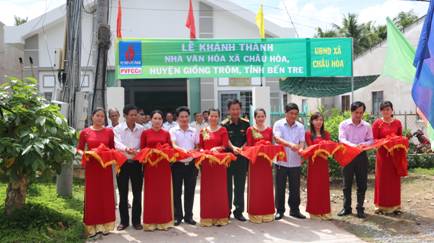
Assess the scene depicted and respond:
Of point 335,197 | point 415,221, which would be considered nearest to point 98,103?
point 335,197

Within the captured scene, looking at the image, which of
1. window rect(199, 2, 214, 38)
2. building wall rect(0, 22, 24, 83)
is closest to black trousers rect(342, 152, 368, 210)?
window rect(199, 2, 214, 38)

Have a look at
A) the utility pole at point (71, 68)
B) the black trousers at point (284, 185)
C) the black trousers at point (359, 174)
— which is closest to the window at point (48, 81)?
the utility pole at point (71, 68)

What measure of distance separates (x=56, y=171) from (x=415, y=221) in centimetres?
493

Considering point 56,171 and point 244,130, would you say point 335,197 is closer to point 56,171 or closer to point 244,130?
point 244,130

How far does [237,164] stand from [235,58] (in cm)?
509

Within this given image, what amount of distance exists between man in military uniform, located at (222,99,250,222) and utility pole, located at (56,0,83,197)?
2.99 metres

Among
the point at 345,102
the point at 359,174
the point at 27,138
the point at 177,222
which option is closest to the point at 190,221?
the point at 177,222

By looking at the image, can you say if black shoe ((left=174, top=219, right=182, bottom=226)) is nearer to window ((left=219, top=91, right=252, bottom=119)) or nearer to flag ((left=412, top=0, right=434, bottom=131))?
flag ((left=412, top=0, right=434, bottom=131))

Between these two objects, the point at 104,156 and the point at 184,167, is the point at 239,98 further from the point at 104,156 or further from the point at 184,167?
the point at 104,156

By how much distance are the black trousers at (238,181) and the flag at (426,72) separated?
97.9 inches

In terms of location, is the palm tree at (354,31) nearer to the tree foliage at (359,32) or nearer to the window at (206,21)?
the tree foliage at (359,32)

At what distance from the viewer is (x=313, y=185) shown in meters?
6.45

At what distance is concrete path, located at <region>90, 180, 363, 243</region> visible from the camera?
5516mm

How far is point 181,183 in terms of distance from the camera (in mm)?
6250
